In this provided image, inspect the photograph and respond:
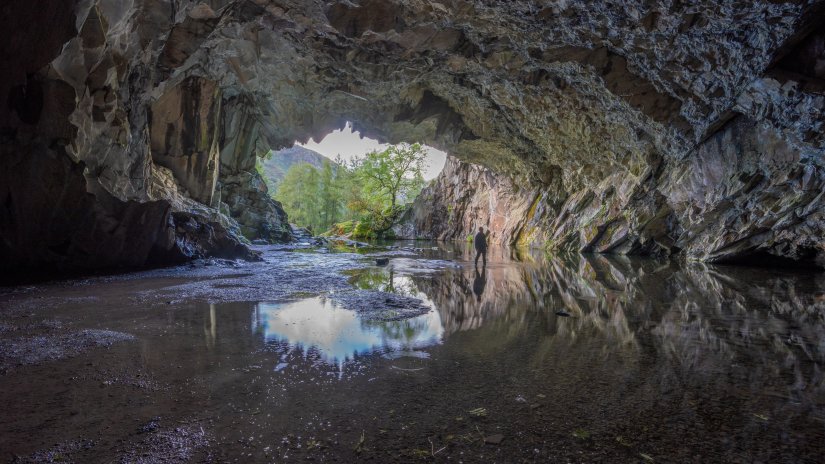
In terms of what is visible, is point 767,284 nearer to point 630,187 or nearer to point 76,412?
point 630,187

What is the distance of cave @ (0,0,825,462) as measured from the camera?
2.26 meters

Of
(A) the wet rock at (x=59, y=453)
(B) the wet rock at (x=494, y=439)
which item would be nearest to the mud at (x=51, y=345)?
(A) the wet rock at (x=59, y=453)

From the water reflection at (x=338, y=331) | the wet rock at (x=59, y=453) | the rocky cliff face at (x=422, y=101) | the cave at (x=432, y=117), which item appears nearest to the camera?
the wet rock at (x=59, y=453)

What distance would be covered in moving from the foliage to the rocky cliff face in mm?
23767

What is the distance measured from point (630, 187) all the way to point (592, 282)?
34.6ft

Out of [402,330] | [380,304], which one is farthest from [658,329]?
[380,304]

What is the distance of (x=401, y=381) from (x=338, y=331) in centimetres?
144

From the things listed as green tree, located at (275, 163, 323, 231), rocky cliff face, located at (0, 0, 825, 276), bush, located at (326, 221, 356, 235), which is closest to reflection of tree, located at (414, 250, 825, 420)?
rocky cliff face, located at (0, 0, 825, 276)

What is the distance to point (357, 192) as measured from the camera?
2024 inches

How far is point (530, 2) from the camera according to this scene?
8.75 meters

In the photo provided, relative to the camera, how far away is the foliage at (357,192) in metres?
44.0

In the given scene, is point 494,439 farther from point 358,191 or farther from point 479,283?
point 358,191

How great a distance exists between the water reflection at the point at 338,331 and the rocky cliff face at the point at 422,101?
5138 millimetres

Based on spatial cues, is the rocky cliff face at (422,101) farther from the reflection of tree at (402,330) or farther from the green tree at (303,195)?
the green tree at (303,195)
